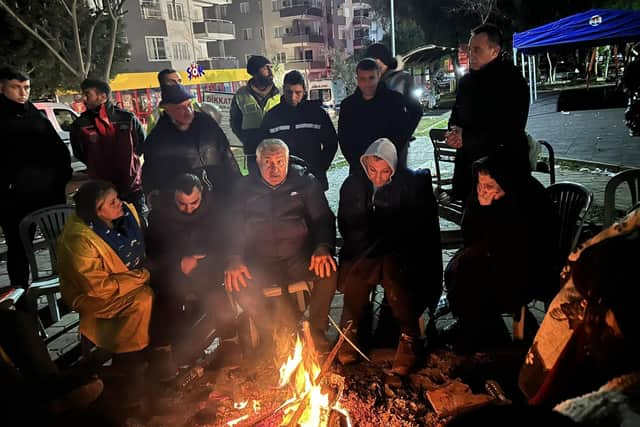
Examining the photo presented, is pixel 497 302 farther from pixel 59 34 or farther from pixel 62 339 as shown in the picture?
pixel 59 34

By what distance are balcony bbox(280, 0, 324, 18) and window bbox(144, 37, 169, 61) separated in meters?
19.2

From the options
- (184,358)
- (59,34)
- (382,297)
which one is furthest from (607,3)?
(184,358)

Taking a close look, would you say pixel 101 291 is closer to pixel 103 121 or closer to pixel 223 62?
pixel 103 121

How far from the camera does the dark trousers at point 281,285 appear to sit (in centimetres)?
364

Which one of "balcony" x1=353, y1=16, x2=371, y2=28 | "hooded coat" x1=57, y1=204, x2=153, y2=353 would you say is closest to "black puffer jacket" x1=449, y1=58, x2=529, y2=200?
"hooded coat" x1=57, y1=204, x2=153, y2=353

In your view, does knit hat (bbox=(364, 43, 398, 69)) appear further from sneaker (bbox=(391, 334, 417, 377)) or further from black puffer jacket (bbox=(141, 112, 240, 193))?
sneaker (bbox=(391, 334, 417, 377))

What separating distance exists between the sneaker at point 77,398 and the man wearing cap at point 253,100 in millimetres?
3353

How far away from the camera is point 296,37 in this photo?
1916 inches

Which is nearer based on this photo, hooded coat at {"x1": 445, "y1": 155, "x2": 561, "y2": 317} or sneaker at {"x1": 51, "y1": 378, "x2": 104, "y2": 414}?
sneaker at {"x1": 51, "y1": 378, "x2": 104, "y2": 414}

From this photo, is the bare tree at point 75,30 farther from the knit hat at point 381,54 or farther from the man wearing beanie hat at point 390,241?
the man wearing beanie hat at point 390,241

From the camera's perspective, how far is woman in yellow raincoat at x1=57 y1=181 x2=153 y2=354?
10.4 ft

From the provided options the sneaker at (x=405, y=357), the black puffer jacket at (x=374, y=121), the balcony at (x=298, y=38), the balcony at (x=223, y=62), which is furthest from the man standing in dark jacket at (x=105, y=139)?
the balcony at (x=298, y=38)

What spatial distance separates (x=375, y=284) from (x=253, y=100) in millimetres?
3047

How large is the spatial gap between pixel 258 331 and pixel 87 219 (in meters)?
1.53
